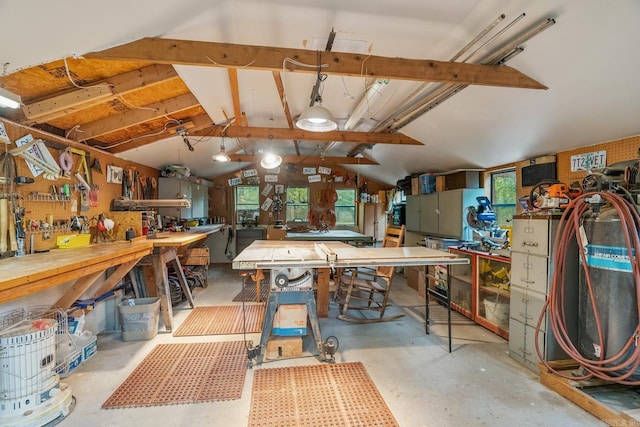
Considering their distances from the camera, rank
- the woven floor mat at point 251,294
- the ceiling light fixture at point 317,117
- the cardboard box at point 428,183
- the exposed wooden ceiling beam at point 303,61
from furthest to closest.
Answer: the cardboard box at point 428,183 → the woven floor mat at point 251,294 → the ceiling light fixture at point 317,117 → the exposed wooden ceiling beam at point 303,61

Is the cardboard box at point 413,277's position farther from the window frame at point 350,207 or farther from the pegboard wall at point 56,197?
the pegboard wall at point 56,197

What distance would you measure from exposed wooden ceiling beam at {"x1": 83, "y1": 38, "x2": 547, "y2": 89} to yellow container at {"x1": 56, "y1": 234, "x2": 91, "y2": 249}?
1759mm

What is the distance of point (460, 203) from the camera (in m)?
4.45

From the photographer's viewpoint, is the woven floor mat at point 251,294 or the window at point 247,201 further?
the window at point 247,201

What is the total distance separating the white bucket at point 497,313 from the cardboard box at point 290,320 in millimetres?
2251

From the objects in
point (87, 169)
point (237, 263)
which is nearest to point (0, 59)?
point (87, 169)

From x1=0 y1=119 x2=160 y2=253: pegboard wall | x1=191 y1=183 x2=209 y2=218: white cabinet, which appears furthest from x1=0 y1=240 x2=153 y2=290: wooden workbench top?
x1=191 y1=183 x2=209 y2=218: white cabinet

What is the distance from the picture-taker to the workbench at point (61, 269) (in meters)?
1.65

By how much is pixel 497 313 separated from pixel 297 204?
545 centimetres

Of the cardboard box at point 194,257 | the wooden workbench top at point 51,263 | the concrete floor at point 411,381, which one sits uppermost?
the wooden workbench top at point 51,263

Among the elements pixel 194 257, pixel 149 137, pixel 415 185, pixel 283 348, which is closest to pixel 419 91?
pixel 415 185

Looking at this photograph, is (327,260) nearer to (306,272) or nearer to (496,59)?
(306,272)

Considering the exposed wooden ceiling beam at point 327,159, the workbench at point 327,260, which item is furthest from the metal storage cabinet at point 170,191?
the workbench at point 327,260

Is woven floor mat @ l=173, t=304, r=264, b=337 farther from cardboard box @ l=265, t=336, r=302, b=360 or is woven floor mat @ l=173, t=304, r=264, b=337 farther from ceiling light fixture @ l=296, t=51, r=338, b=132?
ceiling light fixture @ l=296, t=51, r=338, b=132
